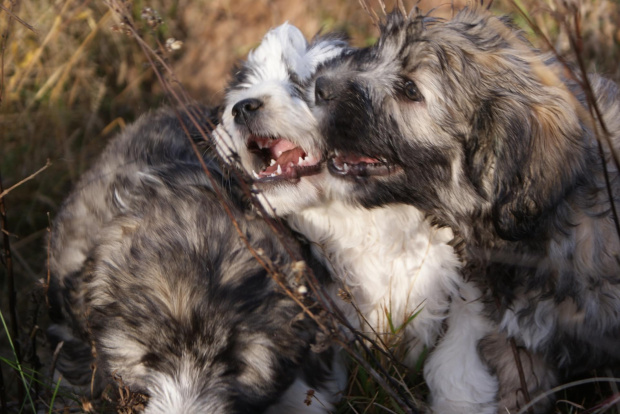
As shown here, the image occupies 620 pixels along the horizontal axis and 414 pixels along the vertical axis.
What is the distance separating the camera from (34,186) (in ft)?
15.2

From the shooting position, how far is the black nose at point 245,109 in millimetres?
2791

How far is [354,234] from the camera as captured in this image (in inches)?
122

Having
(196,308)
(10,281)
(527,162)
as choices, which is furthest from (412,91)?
(10,281)

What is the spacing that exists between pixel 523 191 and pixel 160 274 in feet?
4.27

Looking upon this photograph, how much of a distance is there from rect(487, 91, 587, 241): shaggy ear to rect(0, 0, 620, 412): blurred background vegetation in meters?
1.53

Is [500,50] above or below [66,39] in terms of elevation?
above

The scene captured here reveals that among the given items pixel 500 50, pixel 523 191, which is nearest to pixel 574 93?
pixel 500 50

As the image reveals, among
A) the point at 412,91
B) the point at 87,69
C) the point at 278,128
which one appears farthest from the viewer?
the point at 87,69

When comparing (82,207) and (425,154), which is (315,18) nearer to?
(82,207)

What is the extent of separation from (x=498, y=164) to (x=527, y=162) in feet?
0.32

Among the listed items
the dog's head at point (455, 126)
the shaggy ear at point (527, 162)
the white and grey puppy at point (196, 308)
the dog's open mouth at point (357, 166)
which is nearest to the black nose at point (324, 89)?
the dog's head at point (455, 126)

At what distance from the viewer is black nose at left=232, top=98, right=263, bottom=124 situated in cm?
279

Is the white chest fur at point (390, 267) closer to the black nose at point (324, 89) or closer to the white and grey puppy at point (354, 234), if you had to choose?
the white and grey puppy at point (354, 234)

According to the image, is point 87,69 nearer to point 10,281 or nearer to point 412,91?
point 10,281
